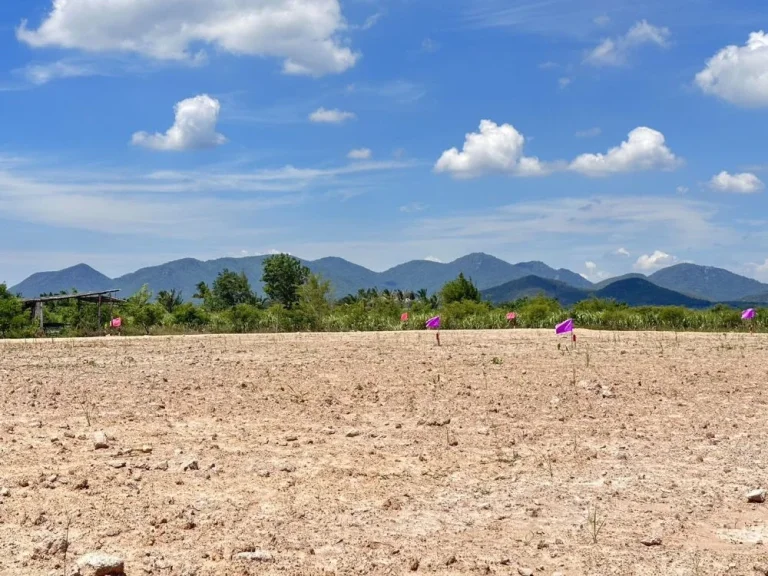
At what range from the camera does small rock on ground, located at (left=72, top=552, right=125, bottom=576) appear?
13.1 ft

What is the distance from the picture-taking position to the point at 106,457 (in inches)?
261

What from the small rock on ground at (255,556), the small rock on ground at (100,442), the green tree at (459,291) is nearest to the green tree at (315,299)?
the green tree at (459,291)

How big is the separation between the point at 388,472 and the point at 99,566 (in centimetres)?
283

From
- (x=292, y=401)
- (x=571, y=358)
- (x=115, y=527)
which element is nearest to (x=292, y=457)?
(x=115, y=527)

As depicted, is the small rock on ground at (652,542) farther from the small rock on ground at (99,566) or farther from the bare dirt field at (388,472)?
the small rock on ground at (99,566)

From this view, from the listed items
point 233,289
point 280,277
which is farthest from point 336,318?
point 233,289

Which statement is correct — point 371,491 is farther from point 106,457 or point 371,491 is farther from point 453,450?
point 106,457

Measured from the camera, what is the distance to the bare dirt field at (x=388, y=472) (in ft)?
14.8

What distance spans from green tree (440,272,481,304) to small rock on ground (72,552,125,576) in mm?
42617

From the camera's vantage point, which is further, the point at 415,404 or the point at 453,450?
the point at 415,404

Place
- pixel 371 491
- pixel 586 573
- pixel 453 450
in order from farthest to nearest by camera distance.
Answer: pixel 453 450 → pixel 371 491 → pixel 586 573

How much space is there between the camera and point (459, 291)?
4712 centimetres

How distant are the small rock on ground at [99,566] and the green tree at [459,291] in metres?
42.6

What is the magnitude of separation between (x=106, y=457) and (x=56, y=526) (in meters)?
1.83
